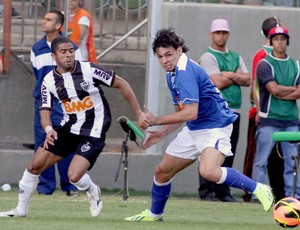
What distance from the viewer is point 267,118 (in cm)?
1405

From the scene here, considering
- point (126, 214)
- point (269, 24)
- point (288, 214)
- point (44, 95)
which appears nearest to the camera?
point (288, 214)

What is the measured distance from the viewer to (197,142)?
10.6 metres

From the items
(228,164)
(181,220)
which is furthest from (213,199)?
(181,220)

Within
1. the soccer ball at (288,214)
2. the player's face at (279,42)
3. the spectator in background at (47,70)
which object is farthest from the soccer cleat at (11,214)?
the player's face at (279,42)

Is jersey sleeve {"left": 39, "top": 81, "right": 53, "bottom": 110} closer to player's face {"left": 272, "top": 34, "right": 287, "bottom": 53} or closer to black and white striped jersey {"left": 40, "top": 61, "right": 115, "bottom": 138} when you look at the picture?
black and white striped jersey {"left": 40, "top": 61, "right": 115, "bottom": 138}

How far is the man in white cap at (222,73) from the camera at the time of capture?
14055mm

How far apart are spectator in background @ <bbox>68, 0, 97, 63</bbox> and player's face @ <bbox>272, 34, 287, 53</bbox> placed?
2.54 metres

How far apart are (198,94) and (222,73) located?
12.4 feet

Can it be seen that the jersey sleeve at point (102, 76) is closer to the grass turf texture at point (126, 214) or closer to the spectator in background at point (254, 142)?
the grass turf texture at point (126, 214)

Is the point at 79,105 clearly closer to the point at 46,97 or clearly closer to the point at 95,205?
the point at 46,97

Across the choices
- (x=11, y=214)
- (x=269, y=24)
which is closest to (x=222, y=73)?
(x=269, y=24)

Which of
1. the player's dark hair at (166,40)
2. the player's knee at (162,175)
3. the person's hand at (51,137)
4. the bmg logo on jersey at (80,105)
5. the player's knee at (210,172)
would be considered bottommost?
the player's knee at (162,175)

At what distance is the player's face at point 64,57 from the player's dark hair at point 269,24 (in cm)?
369

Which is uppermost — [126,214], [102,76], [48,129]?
[102,76]
